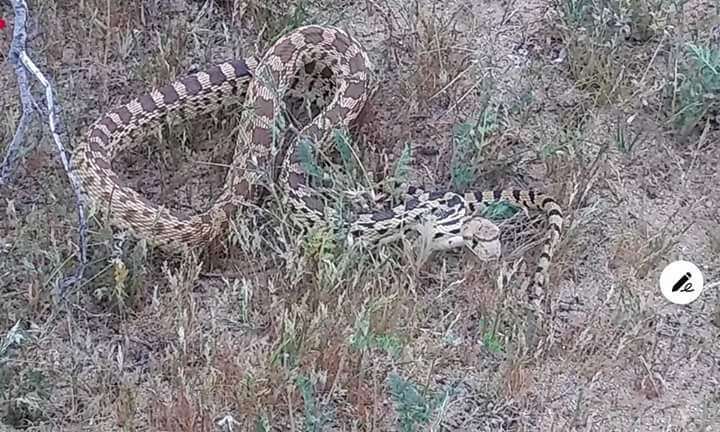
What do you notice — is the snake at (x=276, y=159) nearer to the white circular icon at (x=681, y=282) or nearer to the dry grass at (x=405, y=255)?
the dry grass at (x=405, y=255)

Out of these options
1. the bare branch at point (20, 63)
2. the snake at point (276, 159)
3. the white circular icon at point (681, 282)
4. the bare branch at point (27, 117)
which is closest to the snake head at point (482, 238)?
the snake at point (276, 159)

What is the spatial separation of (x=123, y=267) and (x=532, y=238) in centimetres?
171

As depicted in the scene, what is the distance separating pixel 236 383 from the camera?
167 inches

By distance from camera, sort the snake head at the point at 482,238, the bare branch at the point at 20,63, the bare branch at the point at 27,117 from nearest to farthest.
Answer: the bare branch at the point at 27,117 → the bare branch at the point at 20,63 → the snake head at the point at 482,238

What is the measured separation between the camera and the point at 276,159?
5.34 m

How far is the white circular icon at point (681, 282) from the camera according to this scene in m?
4.76

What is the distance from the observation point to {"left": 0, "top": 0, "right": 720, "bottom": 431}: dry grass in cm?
430

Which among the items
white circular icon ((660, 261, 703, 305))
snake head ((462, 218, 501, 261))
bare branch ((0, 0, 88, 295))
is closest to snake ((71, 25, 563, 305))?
snake head ((462, 218, 501, 261))

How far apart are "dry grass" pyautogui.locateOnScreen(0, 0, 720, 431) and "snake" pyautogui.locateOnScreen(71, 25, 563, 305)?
10 cm

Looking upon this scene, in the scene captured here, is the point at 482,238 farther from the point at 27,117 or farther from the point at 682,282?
the point at 27,117

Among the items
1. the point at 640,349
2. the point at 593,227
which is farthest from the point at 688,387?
the point at 593,227

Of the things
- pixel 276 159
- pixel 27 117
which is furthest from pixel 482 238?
pixel 27 117

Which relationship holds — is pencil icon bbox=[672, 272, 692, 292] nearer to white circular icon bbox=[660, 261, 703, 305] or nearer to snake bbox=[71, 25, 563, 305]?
white circular icon bbox=[660, 261, 703, 305]

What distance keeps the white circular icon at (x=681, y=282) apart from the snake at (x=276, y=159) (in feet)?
1.60
